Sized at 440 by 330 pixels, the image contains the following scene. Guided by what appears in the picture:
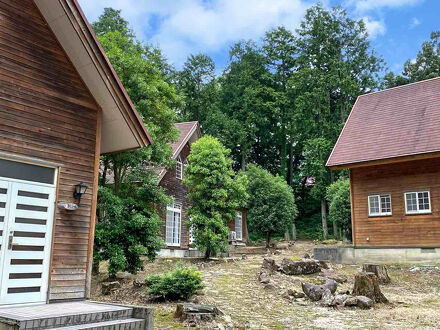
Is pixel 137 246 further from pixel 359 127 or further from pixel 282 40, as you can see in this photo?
pixel 282 40

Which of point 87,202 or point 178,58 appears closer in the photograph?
point 87,202

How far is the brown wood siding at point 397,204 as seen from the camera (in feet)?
52.5

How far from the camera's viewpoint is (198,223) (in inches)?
717

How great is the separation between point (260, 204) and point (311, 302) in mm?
17910

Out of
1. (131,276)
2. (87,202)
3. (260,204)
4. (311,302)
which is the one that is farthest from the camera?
(260,204)

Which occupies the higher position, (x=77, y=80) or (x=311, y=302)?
(x=77, y=80)

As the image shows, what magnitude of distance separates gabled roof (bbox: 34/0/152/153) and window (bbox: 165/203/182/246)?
12.3 meters

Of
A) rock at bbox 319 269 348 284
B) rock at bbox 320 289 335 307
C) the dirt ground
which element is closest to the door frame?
the dirt ground

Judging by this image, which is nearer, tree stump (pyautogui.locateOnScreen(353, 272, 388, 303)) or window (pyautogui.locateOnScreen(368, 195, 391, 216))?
tree stump (pyautogui.locateOnScreen(353, 272, 388, 303))

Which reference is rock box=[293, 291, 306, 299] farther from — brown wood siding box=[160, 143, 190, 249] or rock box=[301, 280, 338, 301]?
brown wood siding box=[160, 143, 190, 249]

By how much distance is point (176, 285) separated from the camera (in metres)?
9.02

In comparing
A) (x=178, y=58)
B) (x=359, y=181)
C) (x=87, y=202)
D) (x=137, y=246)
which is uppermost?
(x=178, y=58)

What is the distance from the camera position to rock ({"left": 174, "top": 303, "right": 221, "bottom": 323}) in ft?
23.7

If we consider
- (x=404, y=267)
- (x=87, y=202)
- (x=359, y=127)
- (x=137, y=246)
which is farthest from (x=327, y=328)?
(x=359, y=127)
